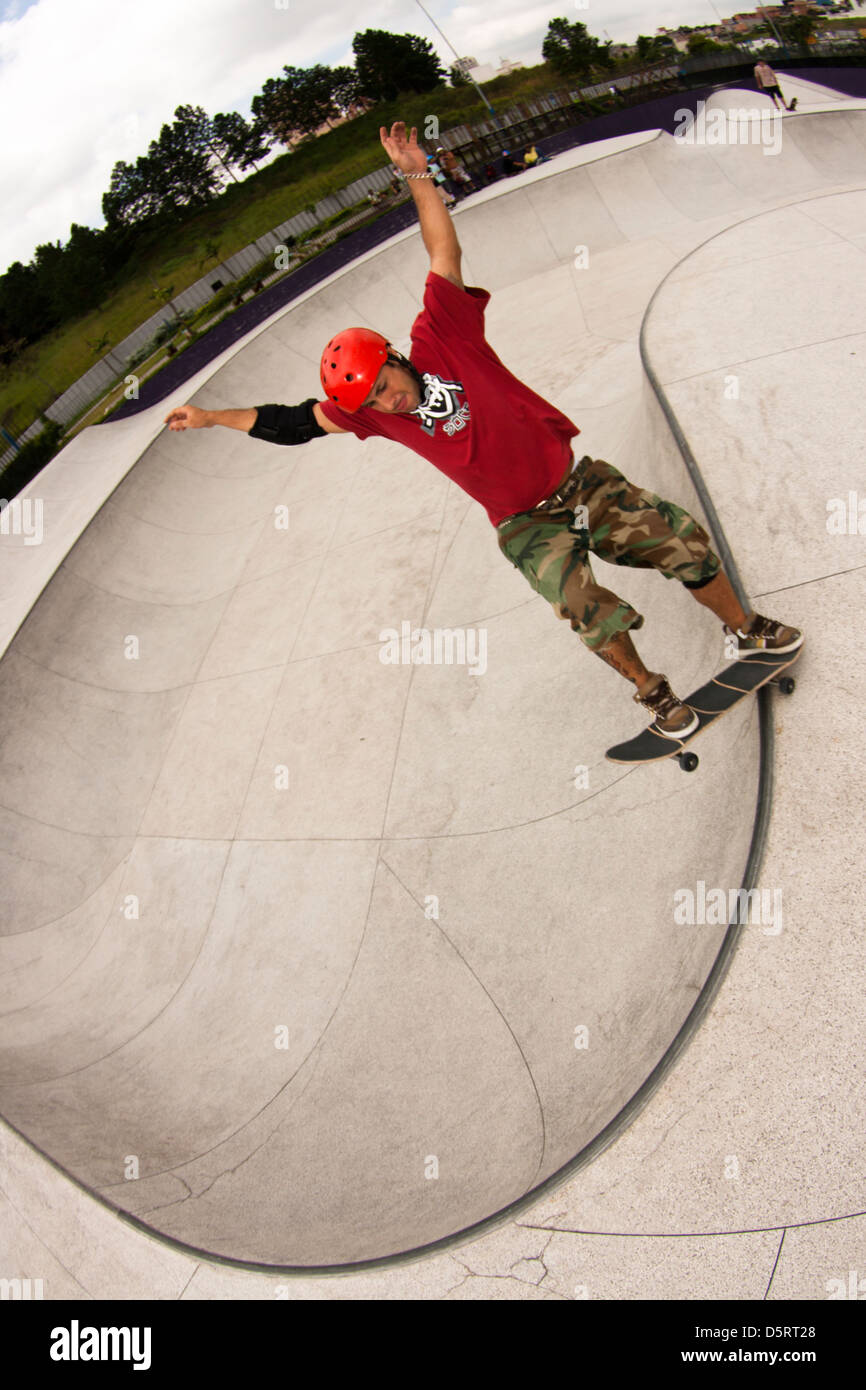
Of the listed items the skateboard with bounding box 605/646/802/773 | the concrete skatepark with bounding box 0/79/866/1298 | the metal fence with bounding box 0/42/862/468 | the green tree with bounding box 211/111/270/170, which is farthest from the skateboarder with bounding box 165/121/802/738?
the green tree with bounding box 211/111/270/170

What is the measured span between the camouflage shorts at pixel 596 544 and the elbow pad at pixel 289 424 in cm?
100

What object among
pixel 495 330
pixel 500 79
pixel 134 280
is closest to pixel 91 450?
pixel 495 330

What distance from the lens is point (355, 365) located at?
262 cm

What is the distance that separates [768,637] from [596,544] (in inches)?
38.7

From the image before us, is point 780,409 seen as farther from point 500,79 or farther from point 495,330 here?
point 500,79

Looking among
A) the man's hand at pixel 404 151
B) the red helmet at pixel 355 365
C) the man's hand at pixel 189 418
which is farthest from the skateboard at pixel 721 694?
the man's hand at pixel 404 151

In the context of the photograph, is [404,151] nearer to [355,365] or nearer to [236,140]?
[355,365]

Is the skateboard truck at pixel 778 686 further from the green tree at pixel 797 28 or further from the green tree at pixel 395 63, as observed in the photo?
the green tree at pixel 395 63

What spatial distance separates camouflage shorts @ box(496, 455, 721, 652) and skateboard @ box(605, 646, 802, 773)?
57cm

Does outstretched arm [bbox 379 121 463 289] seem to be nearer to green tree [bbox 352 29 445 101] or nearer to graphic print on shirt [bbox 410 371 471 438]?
graphic print on shirt [bbox 410 371 471 438]

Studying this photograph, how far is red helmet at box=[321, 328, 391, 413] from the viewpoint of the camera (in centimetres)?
262

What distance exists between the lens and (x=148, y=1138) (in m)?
4.41

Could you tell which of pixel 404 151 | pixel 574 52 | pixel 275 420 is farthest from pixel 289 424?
pixel 574 52

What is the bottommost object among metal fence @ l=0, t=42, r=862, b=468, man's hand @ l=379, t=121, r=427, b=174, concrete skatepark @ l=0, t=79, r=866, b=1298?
concrete skatepark @ l=0, t=79, r=866, b=1298
